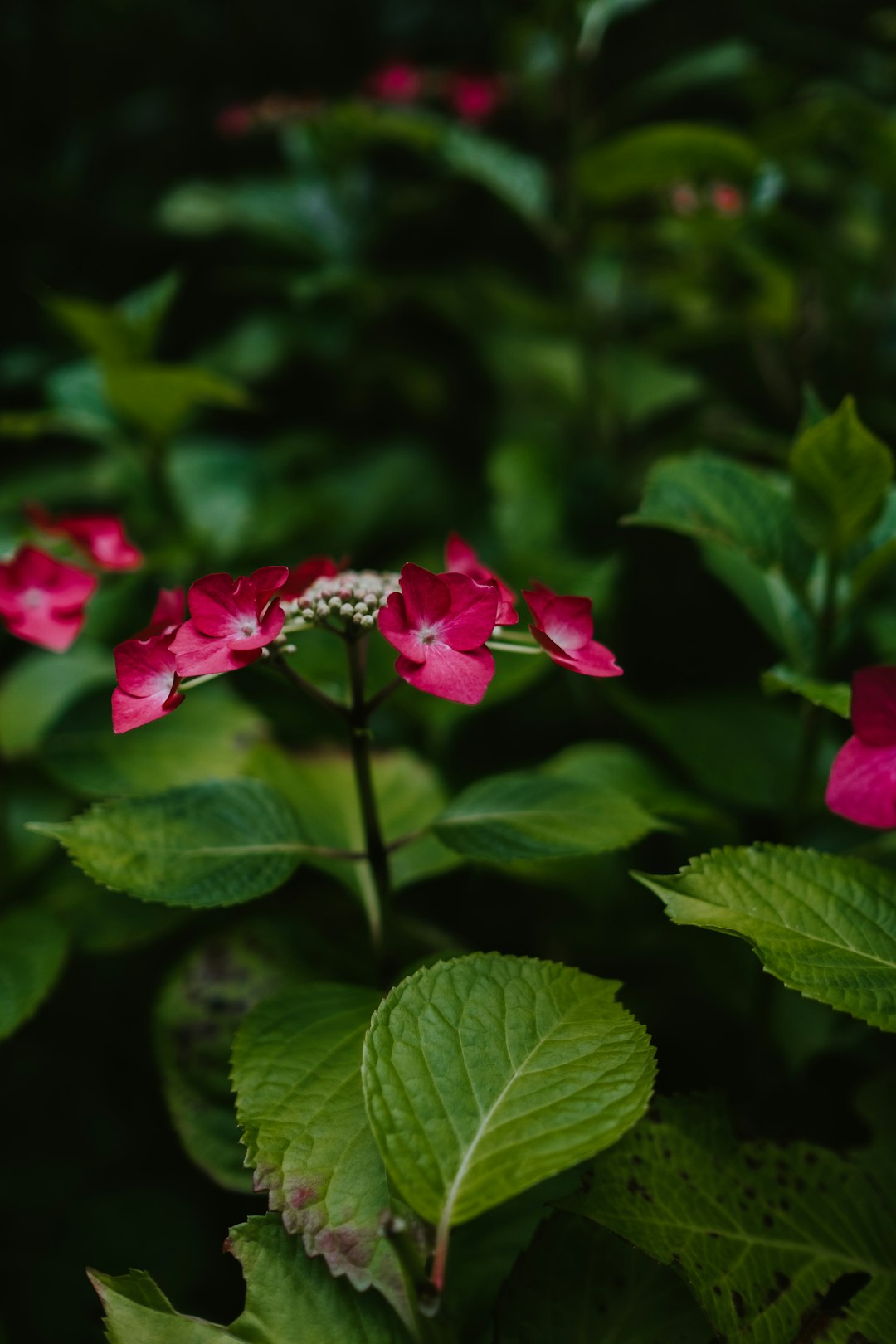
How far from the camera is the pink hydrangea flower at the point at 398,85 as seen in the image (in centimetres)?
187

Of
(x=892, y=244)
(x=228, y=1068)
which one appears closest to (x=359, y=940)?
(x=228, y=1068)

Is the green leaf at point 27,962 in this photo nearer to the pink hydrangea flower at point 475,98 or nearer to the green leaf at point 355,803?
the green leaf at point 355,803

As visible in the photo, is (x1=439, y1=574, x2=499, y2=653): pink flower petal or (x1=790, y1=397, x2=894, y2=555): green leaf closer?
(x1=439, y1=574, x2=499, y2=653): pink flower petal

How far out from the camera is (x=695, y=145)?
1.23 m

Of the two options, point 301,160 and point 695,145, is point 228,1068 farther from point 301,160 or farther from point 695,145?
point 301,160

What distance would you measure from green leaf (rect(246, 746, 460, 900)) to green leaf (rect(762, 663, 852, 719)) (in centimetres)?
31

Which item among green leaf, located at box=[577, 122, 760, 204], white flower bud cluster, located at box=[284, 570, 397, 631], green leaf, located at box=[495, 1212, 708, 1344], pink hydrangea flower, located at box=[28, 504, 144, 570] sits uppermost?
green leaf, located at box=[577, 122, 760, 204]

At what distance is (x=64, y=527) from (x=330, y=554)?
57 centimetres

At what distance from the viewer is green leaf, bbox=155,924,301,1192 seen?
0.75 m

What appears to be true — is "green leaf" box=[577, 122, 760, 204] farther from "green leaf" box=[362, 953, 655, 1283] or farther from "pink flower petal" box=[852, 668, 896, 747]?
"green leaf" box=[362, 953, 655, 1283]

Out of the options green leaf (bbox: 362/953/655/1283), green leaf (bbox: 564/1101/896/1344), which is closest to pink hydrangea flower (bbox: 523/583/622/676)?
green leaf (bbox: 362/953/655/1283)

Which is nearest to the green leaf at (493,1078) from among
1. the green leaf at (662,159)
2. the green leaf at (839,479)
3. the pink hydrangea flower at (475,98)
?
the green leaf at (839,479)

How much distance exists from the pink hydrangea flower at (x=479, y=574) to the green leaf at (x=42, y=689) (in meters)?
0.48

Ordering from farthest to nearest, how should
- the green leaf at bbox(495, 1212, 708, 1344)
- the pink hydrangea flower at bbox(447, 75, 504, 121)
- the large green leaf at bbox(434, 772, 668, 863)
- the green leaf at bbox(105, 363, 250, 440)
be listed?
1. the pink hydrangea flower at bbox(447, 75, 504, 121)
2. the green leaf at bbox(105, 363, 250, 440)
3. the large green leaf at bbox(434, 772, 668, 863)
4. the green leaf at bbox(495, 1212, 708, 1344)
